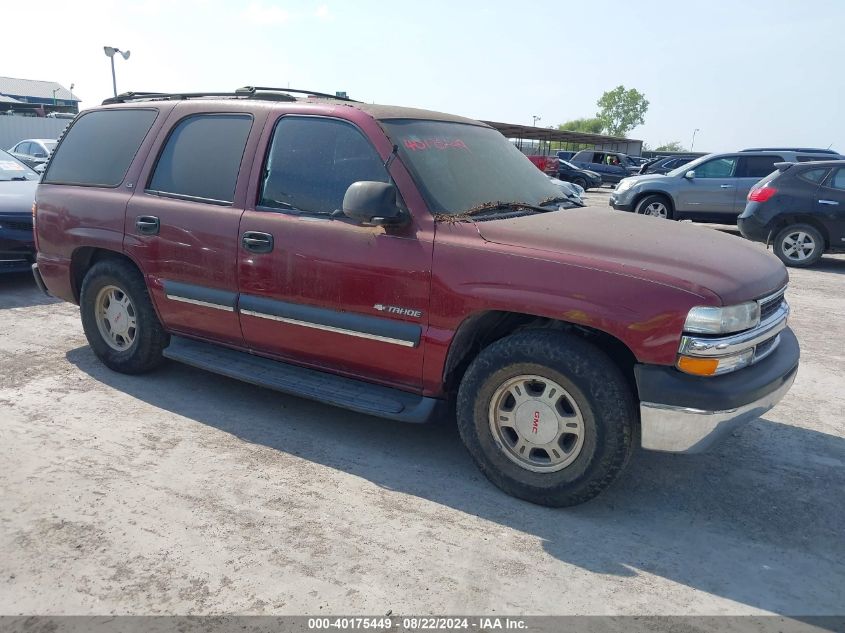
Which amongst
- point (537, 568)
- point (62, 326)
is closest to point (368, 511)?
point (537, 568)

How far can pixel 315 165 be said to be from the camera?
12.4ft

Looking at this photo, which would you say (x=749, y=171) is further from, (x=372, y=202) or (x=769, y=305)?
(x=372, y=202)

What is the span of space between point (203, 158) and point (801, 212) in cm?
887

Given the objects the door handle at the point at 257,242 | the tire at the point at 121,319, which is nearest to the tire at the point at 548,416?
the door handle at the point at 257,242

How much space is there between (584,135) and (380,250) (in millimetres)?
42038

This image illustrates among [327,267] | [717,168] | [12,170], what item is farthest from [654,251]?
[717,168]

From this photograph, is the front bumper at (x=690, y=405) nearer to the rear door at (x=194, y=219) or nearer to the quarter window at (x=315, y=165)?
the quarter window at (x=315, y=165)

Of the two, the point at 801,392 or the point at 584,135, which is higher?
the point at 584,135

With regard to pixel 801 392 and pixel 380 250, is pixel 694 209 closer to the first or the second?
pixel 801 392

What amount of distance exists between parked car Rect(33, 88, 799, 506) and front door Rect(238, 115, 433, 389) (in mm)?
12

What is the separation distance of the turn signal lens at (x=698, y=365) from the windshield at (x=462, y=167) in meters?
1.33

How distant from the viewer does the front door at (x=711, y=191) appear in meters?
13.1

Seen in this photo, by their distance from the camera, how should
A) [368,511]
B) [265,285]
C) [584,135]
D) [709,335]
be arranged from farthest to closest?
[584,135]
[265,285]
[368,511]
[709,335]

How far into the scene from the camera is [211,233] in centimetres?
399
